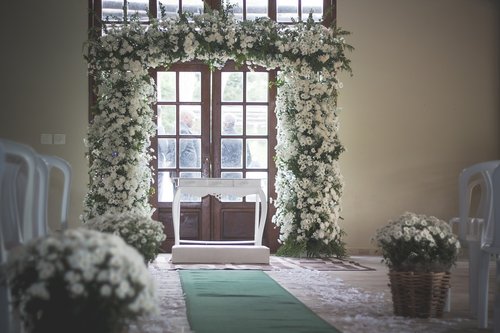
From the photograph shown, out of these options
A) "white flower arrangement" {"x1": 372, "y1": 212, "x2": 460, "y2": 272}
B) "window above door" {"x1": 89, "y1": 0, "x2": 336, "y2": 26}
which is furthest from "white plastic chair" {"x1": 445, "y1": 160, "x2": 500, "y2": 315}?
"window above door" {"x1": 89, "y1": 0, "x2": 336, "y2": 26}

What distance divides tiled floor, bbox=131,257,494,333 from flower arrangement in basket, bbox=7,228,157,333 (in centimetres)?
160

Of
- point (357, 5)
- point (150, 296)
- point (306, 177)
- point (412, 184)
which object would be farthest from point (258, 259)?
point (150, 296)

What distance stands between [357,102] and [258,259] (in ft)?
8.10

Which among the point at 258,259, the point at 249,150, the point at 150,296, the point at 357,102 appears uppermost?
the point at 357,102

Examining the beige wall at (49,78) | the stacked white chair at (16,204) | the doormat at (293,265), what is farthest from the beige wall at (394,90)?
the stacked white chair at (16,204)

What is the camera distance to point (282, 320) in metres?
4.28

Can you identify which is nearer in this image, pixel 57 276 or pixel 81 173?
pixel 57 276

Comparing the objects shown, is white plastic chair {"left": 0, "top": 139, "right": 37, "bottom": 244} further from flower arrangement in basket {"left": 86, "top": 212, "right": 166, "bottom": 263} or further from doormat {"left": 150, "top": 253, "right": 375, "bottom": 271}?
doormat {"left": 150, "top": 253, "right": 375, "bottom": 271}

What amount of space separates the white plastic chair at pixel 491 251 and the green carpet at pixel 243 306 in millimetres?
785

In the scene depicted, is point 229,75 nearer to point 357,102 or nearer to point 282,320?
point 357,102

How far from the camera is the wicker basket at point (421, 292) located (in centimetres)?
425

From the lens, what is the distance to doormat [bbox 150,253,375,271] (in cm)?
735

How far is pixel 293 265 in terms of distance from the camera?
25.0 ft

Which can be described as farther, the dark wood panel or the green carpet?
the dark wood panel
